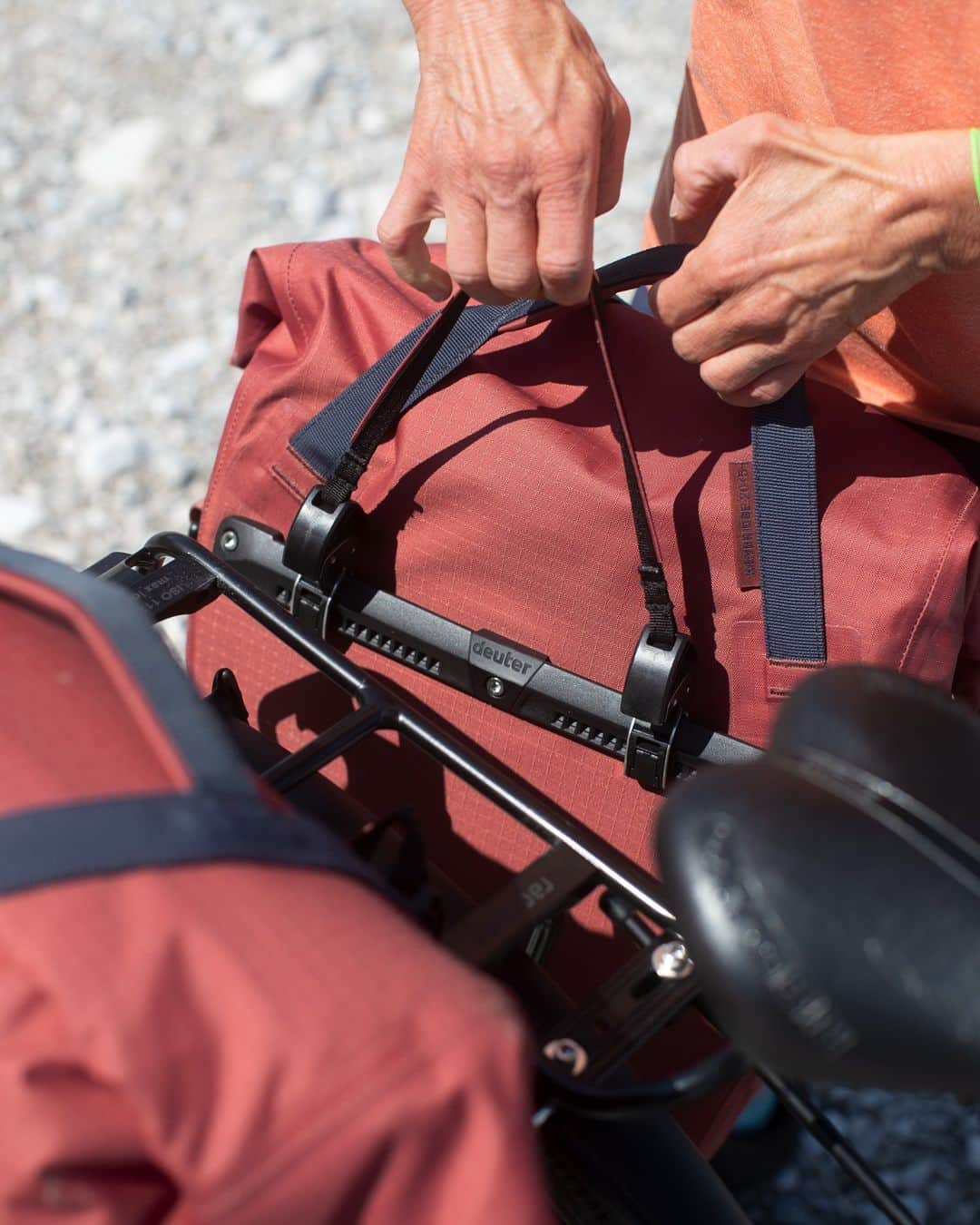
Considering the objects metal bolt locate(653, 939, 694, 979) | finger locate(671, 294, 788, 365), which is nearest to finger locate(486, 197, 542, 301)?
finger locate(671, 294, 788, 365)

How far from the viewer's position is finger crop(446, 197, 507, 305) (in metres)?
0.87

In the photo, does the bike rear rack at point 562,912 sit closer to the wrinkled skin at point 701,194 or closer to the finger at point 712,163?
the wrinkled skin at point 701,194

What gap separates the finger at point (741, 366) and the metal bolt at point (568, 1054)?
0.44 meters

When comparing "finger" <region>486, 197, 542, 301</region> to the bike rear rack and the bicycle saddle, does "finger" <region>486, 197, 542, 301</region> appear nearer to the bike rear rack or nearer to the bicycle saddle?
the bike rear rack

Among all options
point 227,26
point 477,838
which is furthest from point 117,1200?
point 227,26

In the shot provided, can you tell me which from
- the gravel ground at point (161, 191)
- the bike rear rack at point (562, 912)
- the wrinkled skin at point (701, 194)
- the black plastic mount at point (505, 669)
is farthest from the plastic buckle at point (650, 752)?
the gravel ground at point (161, 191)

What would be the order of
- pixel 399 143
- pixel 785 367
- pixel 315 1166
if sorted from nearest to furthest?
pixel 315 1166, pixel 785 367, pixel 399 143

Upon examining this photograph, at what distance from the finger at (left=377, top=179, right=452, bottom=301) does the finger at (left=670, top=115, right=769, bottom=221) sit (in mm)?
174

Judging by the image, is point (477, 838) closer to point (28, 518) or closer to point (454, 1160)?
point (454, 1160)

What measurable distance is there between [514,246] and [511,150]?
60 mm

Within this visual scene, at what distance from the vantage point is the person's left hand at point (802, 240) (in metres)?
0.80

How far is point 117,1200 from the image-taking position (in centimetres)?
45

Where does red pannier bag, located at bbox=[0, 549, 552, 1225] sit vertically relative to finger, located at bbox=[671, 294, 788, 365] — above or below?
below

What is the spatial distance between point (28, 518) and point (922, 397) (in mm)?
1208
